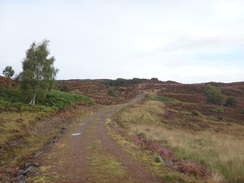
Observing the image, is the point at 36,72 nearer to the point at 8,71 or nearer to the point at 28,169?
the point at 28,169

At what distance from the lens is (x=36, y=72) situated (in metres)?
22.6

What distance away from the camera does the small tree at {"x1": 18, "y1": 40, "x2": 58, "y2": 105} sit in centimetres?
2150

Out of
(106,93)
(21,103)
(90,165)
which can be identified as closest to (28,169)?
(90,165)

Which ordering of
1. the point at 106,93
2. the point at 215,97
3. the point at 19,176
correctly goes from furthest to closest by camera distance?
the point at 106,93 → the point at 215,97 → the point at 19,176

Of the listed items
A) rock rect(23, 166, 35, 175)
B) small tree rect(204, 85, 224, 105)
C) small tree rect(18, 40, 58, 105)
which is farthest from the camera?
small tree rect(204, 85, 224, 105)

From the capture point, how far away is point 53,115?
20.5 m

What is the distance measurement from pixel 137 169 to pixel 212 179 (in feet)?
8.93

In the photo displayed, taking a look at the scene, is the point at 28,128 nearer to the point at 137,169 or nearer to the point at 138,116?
the point at 137,169

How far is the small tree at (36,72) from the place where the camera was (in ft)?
Answer: 70.5

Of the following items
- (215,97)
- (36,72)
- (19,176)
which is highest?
(36,72)

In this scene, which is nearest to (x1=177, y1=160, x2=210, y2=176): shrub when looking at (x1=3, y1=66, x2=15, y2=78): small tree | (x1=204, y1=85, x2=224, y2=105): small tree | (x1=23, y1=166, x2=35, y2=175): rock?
(x1=23, y1=166, x2=35, y2=175): rock

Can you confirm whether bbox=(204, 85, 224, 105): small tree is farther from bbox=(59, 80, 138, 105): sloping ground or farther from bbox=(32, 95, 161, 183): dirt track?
bbox=(32, 95, 161, 183): dirt track

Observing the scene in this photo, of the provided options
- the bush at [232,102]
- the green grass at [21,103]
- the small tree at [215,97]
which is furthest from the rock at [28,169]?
the bush at [232,102]

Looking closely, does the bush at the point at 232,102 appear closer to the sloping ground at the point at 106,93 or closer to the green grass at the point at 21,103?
the sloping ground at the point at 106,93
